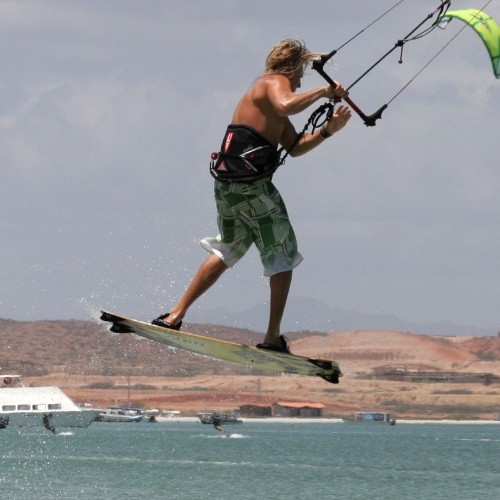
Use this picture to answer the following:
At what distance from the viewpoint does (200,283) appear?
12781mm

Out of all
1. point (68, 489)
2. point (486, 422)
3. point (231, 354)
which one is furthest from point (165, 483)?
point (486, 422)

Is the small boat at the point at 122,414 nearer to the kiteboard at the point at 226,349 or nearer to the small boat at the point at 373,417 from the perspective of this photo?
the small boat at the point at 373,417

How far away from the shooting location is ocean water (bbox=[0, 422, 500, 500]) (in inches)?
2468

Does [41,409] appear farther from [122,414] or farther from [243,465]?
[122,414]

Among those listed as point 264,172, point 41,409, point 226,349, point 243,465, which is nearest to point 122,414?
point 41,409

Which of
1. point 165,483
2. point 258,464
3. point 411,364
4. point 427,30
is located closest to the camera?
point 427,30

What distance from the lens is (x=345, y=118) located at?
11672 mm

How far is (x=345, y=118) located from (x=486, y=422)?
169582mm

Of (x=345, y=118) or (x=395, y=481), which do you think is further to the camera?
(x=395, y=481)

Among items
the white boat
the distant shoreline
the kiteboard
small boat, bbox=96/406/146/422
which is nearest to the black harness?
the kiteboard

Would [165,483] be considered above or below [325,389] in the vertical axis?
below

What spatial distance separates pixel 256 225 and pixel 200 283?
73cm

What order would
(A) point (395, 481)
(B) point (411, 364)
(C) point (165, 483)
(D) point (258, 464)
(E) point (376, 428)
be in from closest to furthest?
(C) point (165, 483) → (A) point (395, 481) → (D) point (258, 464) → (E) point (376, 428) → (B) point (411, 364)

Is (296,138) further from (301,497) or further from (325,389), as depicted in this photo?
(325,389)
